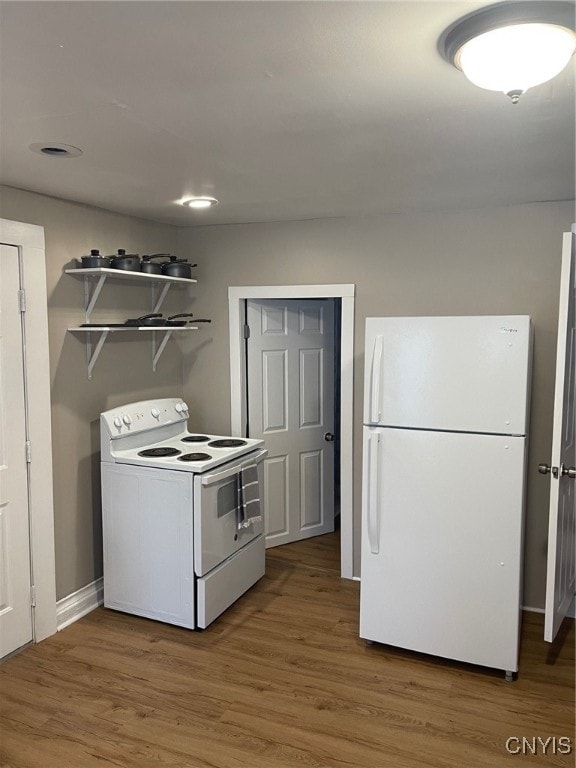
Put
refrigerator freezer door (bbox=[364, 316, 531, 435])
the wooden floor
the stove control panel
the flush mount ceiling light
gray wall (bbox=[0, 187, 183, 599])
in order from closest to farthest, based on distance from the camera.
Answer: the flush mount ceiling light < the wooden floor < refrigerator freezer door (bbox=[364, 316, 531, 435]) < gray wall (bbox=[0, 187, 183, 599]) < the stove control panel

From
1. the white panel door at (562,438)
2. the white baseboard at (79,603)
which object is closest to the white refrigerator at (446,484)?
the white panel door at (562,438)

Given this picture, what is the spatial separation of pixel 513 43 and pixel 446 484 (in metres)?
1.96

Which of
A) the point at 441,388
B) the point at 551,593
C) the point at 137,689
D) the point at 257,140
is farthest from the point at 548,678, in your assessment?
the point at 257,140

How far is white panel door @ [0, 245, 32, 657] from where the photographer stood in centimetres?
288

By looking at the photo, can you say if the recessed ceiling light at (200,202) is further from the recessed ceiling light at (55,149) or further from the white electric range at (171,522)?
the white electric range at (171,522)

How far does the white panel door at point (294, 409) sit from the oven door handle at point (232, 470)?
535mm

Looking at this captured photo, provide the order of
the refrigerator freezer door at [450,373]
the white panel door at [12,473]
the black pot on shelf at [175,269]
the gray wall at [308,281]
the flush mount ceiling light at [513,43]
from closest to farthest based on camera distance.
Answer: the flush mount ceiling light at [513,43] < the refrigerator freezer door at [450,373] < the white panel door at [12,473] < the gray wall at [308,281] < the black pot on shelf at [175,269]

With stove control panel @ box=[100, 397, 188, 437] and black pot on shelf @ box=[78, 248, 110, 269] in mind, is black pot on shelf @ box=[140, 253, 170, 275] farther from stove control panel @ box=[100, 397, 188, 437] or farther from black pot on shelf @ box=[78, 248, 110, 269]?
stove control panel @ box=[100, 397, 188, 437]

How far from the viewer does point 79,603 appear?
11.2ft

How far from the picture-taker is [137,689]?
273cm

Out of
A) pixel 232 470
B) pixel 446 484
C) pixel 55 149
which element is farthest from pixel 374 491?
pixel 55 149

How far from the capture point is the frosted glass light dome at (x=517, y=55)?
1.29m

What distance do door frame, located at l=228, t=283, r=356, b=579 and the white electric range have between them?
0.59 m

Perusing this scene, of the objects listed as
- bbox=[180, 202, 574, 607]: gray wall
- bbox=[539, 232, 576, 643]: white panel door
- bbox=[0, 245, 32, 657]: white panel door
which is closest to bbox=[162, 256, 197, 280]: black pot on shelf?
bbox=[180, 202, 574, 607]: gray wall
